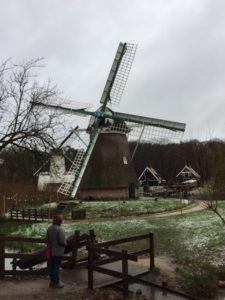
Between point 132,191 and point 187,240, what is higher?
point 132,191

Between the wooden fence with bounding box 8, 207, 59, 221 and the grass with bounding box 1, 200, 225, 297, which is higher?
the wooden fence with bounding box 8, 207, 59, 221

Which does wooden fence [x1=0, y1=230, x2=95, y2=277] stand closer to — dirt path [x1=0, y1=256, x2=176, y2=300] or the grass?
dirt path [x1=0, y1=256, x2=176, y2=300]

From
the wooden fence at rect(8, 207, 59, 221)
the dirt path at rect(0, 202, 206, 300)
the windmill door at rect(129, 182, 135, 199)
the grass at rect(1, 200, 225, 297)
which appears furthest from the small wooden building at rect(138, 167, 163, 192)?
the dirt path at rect(0, 202, 206, 300)

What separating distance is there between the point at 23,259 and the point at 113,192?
25.8m

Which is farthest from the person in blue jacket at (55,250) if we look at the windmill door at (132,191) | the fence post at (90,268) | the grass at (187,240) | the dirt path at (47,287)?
the windmill door at (132,191)

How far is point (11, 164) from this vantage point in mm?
16750

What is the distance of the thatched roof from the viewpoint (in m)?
37.9

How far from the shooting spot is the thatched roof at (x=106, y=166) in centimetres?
3794

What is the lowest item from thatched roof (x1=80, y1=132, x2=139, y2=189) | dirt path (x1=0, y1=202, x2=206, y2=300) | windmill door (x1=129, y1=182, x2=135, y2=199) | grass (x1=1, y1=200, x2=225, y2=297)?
dirt path (x1=0, y1=202, x2=206, y2=300)

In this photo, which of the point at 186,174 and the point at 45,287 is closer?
the point at 45,287

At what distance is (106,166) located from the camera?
38.1 meters

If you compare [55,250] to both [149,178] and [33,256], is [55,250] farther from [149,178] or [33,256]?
[149,178]

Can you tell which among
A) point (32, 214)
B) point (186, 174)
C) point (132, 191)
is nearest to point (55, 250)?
point (32, 214)

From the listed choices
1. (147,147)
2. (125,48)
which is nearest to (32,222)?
(125,48)
